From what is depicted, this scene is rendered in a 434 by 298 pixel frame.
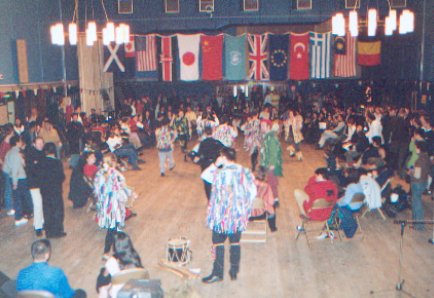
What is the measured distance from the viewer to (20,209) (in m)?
9.79

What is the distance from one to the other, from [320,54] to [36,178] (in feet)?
43.0

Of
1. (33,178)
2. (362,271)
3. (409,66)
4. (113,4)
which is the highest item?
(113,4)

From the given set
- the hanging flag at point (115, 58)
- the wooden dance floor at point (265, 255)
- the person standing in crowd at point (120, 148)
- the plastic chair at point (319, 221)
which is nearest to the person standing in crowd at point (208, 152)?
the wooden dance floor at point (265, 255)

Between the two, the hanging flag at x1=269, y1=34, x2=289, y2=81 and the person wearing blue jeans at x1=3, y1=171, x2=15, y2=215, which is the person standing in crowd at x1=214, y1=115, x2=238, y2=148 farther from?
the hanging flag at x1=269, y1=34, x2=289, y2=81

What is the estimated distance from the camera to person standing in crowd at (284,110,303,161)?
15938mm

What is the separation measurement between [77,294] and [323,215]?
4270 millimetres

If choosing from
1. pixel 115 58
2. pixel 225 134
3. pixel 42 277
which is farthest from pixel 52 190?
pixel 115 58

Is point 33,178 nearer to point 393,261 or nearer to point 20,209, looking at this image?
point 20,209

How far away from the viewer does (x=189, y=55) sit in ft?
67.0

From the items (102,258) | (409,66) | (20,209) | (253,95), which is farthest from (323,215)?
(253,95)

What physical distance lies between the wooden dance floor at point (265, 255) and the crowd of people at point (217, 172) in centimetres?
32

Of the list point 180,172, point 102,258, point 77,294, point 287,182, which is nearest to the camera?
point 77,294

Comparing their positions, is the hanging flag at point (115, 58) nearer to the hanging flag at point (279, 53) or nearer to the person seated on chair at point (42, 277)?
the hanging flag at point (279, 53)

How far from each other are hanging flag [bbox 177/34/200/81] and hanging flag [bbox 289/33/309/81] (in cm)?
342
